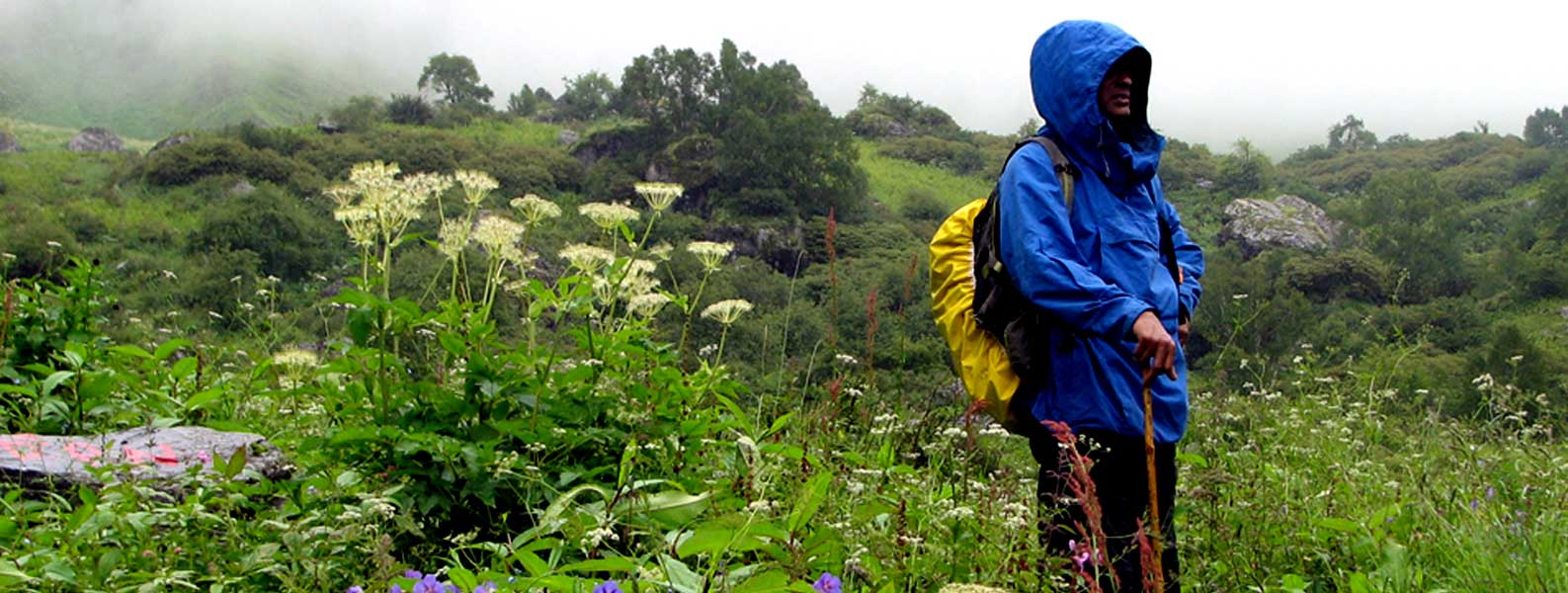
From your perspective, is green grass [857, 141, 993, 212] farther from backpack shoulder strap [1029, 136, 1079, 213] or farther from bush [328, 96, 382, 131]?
backpack shoulder strap [1029, 136, 1079, 213]

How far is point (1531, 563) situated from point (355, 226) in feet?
8.46

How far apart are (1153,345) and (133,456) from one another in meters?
2.46

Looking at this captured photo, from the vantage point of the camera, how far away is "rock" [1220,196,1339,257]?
44625 mm

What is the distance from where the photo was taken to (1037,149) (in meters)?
2.13

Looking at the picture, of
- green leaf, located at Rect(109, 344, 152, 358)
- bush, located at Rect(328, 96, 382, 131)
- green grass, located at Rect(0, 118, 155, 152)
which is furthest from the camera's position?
green grass, located at Rect(0, 118, 155, 152)

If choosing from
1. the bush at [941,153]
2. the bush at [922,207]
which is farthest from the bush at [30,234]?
the bush at [941,153]

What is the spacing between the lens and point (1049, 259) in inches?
76.2

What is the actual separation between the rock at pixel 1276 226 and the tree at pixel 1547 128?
27.7 metres

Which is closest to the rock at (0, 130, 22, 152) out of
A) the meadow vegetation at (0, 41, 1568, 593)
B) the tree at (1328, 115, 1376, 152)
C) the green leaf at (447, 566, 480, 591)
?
the meadow vegetation at (0, 41, 1568, 593)

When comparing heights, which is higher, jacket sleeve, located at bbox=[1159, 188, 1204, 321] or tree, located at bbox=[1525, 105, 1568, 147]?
tree, located at bbox=[1525, 105, 1568, 147]

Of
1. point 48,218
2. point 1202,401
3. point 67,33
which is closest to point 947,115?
point 48,218

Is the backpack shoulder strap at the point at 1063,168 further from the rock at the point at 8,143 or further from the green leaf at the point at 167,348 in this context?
the rock at the point at 8,143

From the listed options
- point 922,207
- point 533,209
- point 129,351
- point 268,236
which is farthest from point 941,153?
point 533,209

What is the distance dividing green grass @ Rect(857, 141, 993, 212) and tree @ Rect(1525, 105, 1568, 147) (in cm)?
4201
